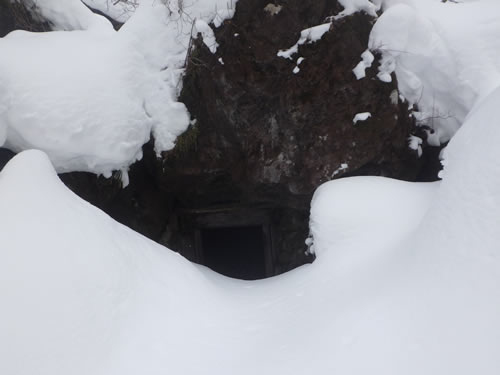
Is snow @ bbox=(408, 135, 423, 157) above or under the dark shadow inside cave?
above

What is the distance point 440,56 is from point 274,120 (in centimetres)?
152

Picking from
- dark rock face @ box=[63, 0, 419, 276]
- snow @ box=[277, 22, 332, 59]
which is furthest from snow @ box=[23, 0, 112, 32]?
snow @ box=[277, 22, 332, 59]

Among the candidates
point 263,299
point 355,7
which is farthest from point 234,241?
point 355,7

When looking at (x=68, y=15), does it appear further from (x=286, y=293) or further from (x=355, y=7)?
(x=286, y=293)

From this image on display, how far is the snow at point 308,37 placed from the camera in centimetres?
331

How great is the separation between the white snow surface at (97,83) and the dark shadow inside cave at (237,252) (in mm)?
2757

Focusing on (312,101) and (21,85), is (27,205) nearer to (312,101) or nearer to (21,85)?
(21,85)

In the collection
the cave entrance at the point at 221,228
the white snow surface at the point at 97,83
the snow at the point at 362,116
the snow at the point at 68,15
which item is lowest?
the cave entrance at the point at 221,228

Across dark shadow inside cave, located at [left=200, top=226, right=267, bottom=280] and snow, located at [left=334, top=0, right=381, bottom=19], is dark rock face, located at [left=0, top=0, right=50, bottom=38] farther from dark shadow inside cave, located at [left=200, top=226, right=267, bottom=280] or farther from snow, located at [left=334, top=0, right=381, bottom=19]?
dark shadow inside cave, located at [left=200, top=226, right=267, bottom=280]

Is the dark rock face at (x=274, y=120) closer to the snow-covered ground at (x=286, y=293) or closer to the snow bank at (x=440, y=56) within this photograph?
the snow bank at (x=440, y=56)

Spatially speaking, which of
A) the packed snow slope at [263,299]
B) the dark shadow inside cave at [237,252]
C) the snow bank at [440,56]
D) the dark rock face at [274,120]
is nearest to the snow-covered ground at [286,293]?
the packed snow slope at [263,299]

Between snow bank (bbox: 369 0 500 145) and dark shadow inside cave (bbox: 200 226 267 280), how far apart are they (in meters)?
3.19

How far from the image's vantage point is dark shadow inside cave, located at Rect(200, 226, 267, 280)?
6016 millimetres

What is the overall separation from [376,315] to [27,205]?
1.74m
